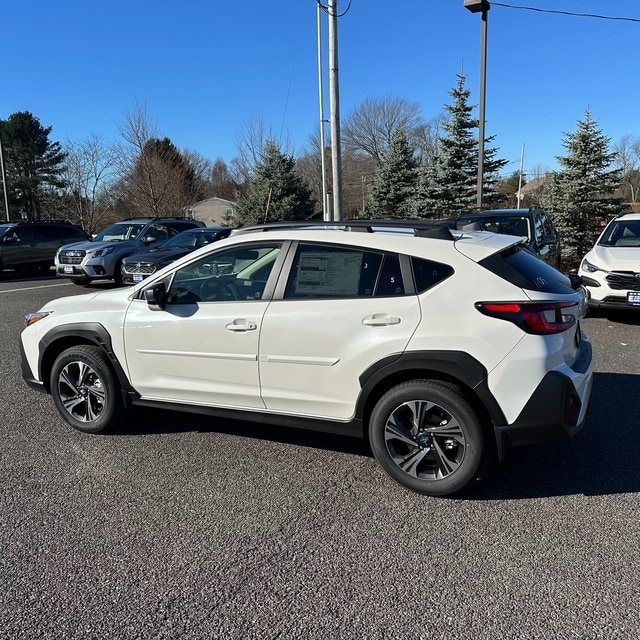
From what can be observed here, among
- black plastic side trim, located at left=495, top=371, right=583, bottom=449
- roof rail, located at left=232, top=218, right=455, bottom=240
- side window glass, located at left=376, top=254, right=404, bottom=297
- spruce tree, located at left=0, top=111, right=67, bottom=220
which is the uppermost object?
spruce tree, located at left=0, top=111, right=67, bottom=220

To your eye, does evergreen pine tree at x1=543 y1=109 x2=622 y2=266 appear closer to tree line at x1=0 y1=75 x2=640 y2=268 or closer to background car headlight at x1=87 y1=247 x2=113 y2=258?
tree line at x1=0 y1=75 x2=640 y2=268

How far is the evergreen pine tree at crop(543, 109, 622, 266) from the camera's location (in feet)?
58.6

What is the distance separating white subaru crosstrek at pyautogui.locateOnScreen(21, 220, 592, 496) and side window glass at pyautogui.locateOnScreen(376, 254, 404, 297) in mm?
11

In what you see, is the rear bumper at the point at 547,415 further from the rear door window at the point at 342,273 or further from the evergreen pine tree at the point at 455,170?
the evergreen pine tree at the point at 455,170

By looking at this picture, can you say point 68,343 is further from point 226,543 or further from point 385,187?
point 385,187

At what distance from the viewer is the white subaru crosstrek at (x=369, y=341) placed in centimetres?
308

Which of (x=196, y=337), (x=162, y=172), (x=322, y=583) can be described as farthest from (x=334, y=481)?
(x=162, y=172)

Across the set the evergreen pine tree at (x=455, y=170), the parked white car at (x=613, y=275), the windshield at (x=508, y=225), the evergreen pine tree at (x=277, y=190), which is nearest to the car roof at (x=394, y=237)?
the parked white car at (x=613, y=275)

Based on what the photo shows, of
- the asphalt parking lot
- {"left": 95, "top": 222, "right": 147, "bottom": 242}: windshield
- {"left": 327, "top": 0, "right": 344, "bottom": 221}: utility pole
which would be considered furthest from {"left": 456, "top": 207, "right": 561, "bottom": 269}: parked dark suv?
{"left": 95, "top": 222, "right": 147, "bottom": 242}: windshield

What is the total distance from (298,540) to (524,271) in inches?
82.3

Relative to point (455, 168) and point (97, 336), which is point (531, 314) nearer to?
point (97, 336)

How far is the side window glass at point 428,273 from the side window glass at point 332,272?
26cm

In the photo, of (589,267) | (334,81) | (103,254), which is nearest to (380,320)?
(589,267)

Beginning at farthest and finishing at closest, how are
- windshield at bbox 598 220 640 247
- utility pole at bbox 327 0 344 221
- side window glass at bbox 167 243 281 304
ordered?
utility pole at bbox 327 0 344 221, windshield at bbox 598 220 640 247, side window glass at bbox 167 243 281 304
